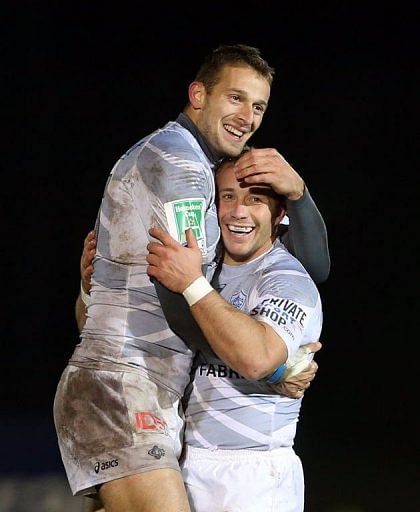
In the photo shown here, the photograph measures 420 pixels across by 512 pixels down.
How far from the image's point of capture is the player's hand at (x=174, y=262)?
8.70ft

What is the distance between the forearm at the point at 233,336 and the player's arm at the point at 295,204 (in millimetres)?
455

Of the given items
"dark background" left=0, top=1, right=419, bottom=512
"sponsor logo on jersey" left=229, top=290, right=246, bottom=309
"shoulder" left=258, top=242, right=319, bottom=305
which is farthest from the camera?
"dark background" left=0, top=1, right=419, bottom=512

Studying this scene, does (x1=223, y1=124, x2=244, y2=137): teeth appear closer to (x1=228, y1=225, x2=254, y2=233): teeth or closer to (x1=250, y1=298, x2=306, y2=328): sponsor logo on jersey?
(x1=228, y1=225, x2=254, y2=233): teeth

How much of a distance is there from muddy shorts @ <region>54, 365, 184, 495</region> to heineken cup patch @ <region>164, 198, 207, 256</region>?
366 mm

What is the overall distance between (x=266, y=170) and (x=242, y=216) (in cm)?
15

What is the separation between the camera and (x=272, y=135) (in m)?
5.54

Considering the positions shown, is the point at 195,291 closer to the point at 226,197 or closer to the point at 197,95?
the point at 226,197

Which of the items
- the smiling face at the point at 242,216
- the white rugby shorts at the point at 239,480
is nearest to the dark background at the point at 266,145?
the white rugby shorts at the point at 239,480

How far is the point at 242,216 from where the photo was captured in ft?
9.87

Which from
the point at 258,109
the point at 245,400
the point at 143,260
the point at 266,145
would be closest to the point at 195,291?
the point at 143,260

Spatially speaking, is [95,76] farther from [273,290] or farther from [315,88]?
[273,290]

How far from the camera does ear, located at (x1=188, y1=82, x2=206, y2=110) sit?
3.04m

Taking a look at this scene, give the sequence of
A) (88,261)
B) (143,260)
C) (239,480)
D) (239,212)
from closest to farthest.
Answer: (143,260) → (239,480) → (239,212) → (88,261)

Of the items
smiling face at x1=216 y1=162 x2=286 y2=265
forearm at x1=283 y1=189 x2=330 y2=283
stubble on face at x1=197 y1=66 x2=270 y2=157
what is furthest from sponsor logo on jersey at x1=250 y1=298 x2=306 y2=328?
stubble on face at x1=197 y1=66 x2=270 y2=157
